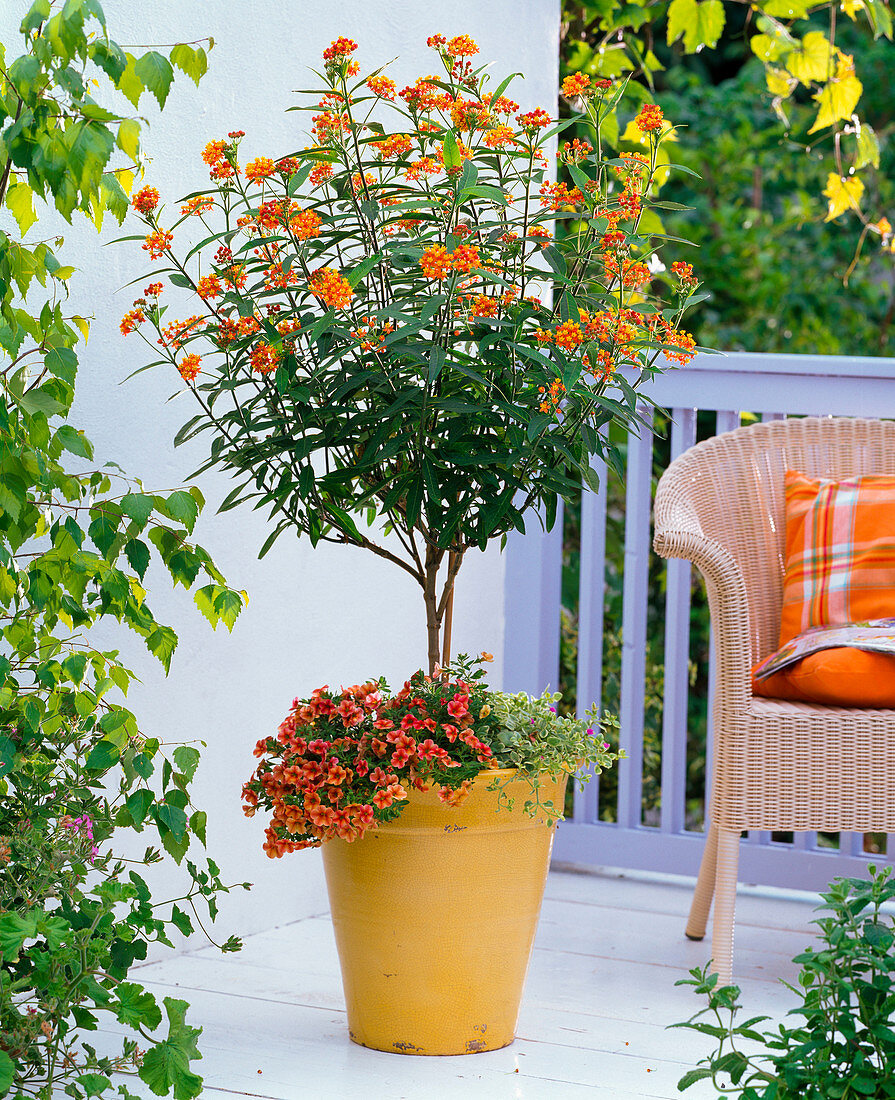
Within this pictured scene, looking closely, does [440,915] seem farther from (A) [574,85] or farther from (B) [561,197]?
(A) [574,85]

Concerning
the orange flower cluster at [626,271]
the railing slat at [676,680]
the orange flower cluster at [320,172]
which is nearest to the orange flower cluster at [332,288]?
the orange flower cluster at [320,172]

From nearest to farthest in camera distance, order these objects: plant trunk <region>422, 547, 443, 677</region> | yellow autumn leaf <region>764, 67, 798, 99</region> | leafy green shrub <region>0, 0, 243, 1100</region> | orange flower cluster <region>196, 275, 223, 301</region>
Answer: leafy green shrub <region>0, 0, 243, 1100</region>, orange flower cluster <region>196, 275, 223, 301</region>, plant trunk <region>422, 547, 443, 677</region>, yellow autumn leaf <region>764, 67, 798, 99</region>

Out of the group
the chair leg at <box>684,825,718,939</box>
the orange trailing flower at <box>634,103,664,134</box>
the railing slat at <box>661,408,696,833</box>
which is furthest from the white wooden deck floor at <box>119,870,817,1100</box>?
the orange trailing flower at <box>634,103,664,134</box>

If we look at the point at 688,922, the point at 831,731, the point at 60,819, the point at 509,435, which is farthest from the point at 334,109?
the point at 688,922

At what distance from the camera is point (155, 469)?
2.08 metres

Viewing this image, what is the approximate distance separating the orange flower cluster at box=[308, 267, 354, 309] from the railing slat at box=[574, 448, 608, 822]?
1.31 metres

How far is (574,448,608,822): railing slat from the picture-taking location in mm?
2789

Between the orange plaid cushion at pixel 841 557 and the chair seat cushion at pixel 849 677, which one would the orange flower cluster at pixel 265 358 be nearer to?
the chair seat cushion at pixel 849 677

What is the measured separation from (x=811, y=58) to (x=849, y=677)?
1996mm

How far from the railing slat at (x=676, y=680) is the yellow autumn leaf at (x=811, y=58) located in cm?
124

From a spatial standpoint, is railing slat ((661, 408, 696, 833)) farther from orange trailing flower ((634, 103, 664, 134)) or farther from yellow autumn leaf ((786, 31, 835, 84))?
yellow autumn leaf ((786, 31, 835, 84))

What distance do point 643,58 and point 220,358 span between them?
5.93ft

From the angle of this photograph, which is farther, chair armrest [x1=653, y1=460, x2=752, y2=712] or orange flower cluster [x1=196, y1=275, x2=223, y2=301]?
chair armrest [x1=653, y1=460, x2=752, y2=712]

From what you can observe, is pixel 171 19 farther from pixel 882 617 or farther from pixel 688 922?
pixel 688 922
